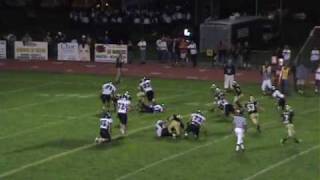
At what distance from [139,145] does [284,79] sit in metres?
11.6

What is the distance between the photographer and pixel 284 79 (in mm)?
36562

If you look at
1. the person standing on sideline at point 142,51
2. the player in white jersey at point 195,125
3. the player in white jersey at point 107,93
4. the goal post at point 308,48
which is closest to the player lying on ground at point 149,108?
the player in white jersey at point 107,93

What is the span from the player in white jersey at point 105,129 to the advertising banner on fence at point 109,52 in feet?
69.0

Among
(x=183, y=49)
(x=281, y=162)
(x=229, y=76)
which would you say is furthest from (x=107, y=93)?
(x=183, y=49)

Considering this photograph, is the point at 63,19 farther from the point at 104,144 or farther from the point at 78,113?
the point at 104,144

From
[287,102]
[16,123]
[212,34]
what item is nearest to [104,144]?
[16,123]

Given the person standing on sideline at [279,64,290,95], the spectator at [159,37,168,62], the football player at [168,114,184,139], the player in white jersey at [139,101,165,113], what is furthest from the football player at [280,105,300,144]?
the spectator at [159,37,168,62]

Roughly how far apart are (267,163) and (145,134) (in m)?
5.34

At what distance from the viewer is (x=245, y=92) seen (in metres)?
38.1

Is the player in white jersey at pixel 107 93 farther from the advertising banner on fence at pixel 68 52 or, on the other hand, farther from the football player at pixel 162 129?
the advertising banner on fence at pixel 68 52

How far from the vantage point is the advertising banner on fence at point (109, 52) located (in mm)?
48219

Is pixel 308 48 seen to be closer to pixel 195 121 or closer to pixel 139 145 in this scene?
pixel 195 121

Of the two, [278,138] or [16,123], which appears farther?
[16,123]

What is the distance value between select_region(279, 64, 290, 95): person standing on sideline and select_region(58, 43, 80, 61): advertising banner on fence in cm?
1582
